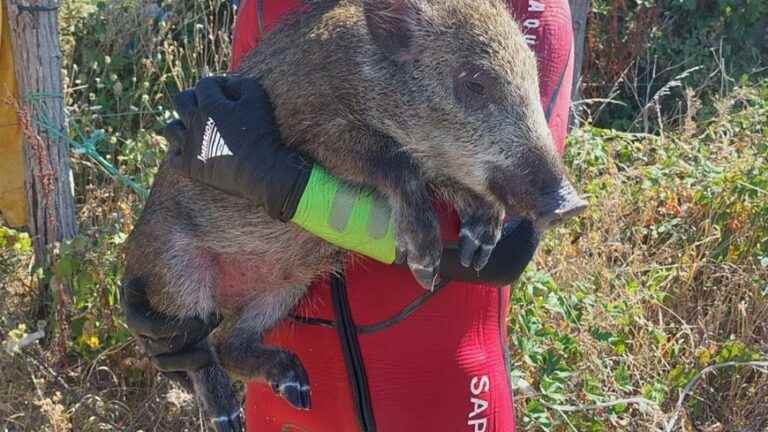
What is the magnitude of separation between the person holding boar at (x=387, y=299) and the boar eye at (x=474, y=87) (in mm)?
131

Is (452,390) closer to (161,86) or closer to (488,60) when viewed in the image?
(488,60)

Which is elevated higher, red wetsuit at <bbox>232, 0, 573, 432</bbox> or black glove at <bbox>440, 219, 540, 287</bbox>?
black glove at <bbox>440, 219, 540, 287</bbox>

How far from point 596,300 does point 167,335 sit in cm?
201

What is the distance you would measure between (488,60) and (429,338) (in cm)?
64

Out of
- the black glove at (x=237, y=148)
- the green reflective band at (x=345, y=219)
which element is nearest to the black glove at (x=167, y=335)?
the black glove at (x=237, y=148)

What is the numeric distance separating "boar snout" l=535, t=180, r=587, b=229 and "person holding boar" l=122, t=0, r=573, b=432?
0.33ft

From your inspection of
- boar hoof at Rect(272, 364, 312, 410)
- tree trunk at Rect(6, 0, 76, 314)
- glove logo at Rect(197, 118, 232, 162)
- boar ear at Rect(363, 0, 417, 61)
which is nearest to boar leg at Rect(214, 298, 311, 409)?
boar hoof at Rect(272, 364, 312, 410)

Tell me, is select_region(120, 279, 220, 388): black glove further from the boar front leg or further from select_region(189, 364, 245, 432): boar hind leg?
the boar front leg

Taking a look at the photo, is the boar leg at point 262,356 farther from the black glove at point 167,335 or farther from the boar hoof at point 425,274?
the boar hoof at point 425,274

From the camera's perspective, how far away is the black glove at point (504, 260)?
229 cm

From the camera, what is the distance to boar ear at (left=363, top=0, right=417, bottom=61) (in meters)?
2.52

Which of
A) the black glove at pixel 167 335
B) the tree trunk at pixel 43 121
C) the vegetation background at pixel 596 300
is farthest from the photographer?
the tree trunk at pixel 43 121

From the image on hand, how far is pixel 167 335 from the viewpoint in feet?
8.79

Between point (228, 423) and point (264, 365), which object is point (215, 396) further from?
point (264, 365)
